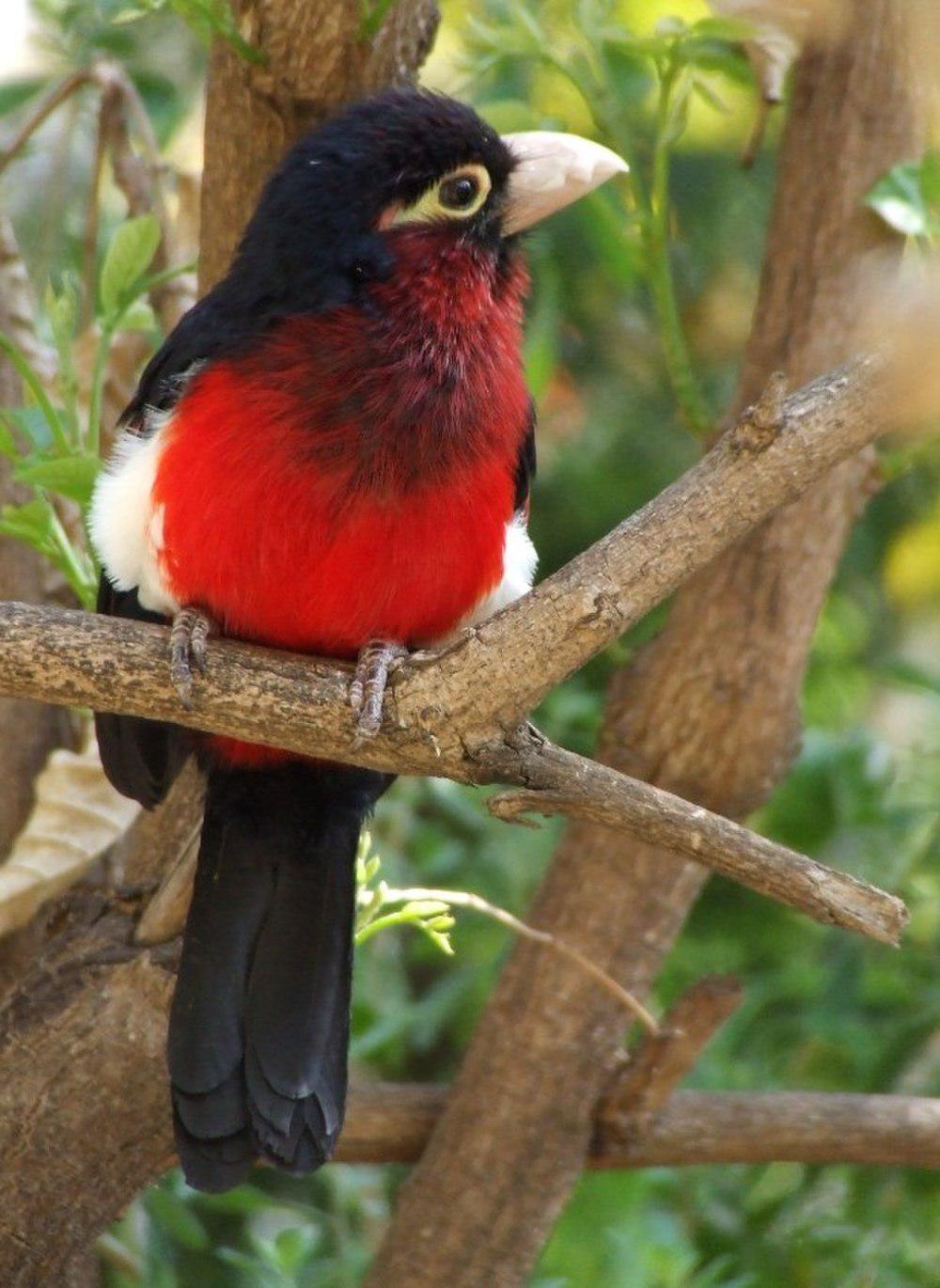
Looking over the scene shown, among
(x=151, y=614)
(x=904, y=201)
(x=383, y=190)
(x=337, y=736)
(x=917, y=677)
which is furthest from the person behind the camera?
(x=917, y=677)

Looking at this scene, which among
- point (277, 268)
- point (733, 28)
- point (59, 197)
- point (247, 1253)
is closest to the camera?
point (277, 268)

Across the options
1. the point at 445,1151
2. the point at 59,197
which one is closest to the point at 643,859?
the point at 445,1151

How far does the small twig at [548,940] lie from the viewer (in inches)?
69.9

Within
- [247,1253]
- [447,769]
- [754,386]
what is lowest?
[247,1253]

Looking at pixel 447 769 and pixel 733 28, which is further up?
pixel 733 28

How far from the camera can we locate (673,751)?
205 centimetres

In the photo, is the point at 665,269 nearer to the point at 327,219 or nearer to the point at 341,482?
the point at 327,219

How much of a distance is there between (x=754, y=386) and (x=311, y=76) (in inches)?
27.9

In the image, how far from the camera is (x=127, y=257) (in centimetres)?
178

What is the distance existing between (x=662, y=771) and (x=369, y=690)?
0.69m

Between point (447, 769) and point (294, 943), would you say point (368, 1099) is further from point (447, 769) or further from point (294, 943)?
point (447, 769)

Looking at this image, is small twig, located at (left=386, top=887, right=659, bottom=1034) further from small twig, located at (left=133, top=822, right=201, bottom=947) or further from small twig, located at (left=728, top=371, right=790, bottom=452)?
small twig, located at (left=728, top=371, right=790, bottom=452)

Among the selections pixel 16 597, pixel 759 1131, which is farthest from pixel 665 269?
pixel 759 1131

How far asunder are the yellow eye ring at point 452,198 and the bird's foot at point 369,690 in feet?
1.74
